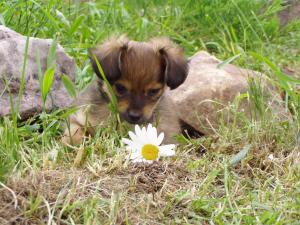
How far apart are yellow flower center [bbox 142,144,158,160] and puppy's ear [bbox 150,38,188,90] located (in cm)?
111

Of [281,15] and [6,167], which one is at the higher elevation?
[6,167]

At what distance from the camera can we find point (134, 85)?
489 centimetres

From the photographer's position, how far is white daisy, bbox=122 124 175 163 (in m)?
3.94

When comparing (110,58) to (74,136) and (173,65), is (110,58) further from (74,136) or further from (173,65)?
(74,136)

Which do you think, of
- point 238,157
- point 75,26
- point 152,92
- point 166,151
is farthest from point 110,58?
point 238,157

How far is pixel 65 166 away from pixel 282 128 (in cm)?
140

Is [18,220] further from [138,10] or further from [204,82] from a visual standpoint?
[138,10]

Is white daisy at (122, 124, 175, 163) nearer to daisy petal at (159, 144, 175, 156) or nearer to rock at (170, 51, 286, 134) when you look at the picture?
daisy petal at (159, 144, 175, 156)

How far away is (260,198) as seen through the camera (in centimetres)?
356

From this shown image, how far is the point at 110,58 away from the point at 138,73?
0.70 feet

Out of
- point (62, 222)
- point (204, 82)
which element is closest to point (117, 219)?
point (62, 222)

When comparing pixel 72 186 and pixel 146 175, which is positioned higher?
pixel 72 186

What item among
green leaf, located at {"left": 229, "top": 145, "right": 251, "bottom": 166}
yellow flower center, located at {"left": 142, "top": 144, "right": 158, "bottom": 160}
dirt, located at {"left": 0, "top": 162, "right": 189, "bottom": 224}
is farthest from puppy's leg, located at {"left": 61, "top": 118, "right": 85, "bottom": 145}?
green leaf, located at {"left": 229, "top": 145, "right": 251, "bottom": 166}

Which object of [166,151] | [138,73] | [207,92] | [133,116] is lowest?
[207,92]
